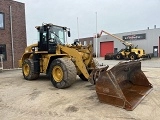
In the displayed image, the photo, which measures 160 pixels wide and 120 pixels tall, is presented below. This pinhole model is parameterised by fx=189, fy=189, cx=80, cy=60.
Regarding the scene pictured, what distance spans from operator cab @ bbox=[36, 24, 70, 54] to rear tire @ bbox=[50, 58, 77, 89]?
1184mm

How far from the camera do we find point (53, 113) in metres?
4.43

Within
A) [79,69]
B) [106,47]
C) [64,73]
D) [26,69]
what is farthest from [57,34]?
[106,47]

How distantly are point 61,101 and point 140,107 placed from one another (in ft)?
7.00

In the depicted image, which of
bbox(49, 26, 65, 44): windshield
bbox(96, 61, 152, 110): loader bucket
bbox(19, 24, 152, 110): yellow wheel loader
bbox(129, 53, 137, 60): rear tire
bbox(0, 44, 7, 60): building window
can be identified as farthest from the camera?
bbox(129, 53, 137, 60): rear tire

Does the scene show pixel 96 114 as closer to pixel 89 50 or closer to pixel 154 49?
pixel 89 50

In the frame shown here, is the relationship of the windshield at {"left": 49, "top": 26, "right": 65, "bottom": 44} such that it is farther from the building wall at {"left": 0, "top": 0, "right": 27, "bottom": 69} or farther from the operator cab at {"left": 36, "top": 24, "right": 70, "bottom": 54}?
the building wall at {"left": 0, "top": 0, "right": 27, "bottom": 69}

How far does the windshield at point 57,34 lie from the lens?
319 inches

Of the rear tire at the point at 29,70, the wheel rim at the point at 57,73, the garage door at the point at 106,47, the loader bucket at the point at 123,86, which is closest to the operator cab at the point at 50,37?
the rear tire at the point at 29,70

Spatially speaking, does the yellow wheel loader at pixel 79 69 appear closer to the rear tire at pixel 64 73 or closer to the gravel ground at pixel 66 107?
the rear tire at pixel 64 73

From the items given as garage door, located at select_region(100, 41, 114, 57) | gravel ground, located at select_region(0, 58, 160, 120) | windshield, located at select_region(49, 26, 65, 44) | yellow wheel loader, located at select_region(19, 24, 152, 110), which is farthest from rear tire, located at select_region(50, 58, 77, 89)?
garage door, located at select_region(100, 41, 114, 57)

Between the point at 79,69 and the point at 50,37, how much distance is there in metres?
2.09

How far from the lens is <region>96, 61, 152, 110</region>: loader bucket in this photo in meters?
4.70

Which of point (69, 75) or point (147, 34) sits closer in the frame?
point (69, 75)

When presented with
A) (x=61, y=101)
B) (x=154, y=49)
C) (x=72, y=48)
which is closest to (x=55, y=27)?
(x=72, y=48)
